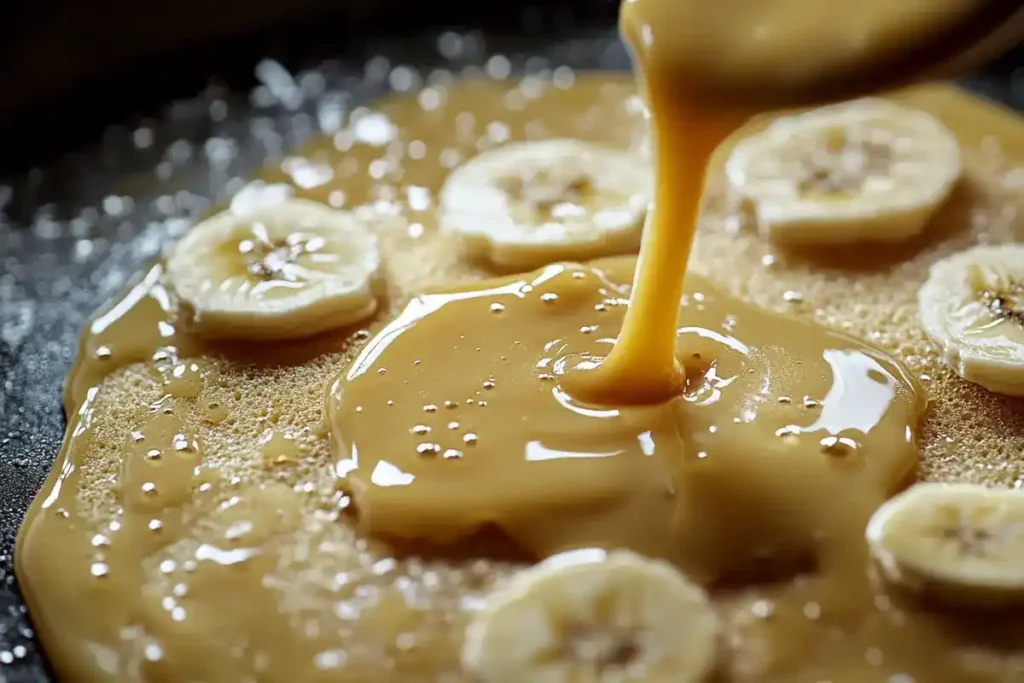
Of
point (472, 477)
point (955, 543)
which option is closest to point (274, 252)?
point (472, 477)

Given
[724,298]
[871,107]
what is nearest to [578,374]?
[724,298]

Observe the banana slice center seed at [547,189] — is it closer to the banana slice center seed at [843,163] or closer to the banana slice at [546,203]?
the banana slice at [546,203]

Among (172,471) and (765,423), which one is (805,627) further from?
(172,471)

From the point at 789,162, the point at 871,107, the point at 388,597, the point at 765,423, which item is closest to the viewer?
the point at 388,597

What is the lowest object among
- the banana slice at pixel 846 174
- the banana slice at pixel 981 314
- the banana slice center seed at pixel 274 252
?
the banana slice at pixel 981 314

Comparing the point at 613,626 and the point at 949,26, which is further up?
the point at 949,26

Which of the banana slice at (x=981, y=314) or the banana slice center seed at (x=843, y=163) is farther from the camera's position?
the banana slice center seed at (x=843, y=163)

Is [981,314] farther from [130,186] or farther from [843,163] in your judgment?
[130,186]

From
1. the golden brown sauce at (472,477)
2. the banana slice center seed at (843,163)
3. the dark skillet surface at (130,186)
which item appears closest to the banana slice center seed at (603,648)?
the golden brown sauce at (472,477)

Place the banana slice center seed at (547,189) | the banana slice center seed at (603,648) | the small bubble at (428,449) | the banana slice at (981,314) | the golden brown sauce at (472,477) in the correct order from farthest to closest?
1. the banana slice center seed at (547,189)
2. the banana slice at (981,314)
3. the small bubble at (428,449)
4. the golden brown sauce at (472,477)
5. the banana slice center seed at (603,648)
